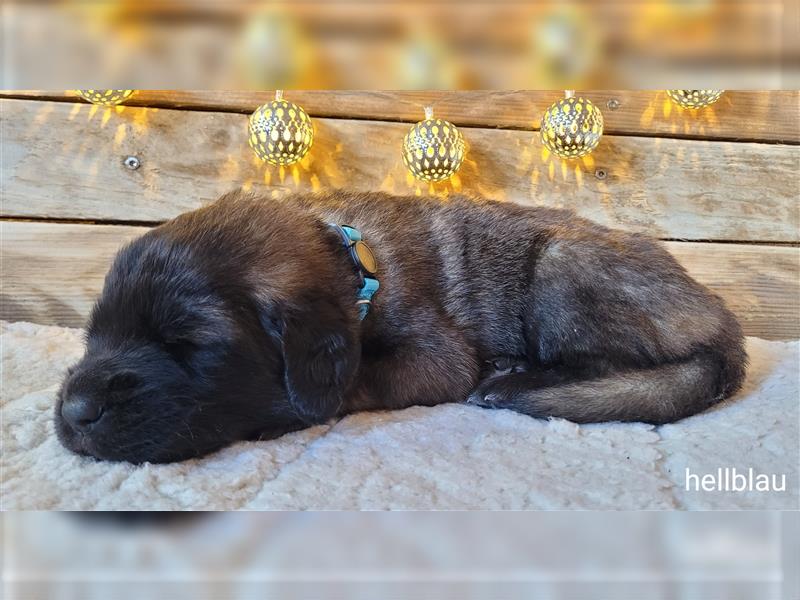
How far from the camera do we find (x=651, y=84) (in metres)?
0.59

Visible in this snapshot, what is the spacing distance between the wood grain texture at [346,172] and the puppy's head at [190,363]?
0.70m

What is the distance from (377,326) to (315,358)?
0.30 metres

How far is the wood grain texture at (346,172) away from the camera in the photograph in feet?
5.77

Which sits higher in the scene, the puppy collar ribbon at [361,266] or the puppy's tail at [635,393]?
the puppy collar ribbon at [361,266]

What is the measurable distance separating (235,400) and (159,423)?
0.13 meters

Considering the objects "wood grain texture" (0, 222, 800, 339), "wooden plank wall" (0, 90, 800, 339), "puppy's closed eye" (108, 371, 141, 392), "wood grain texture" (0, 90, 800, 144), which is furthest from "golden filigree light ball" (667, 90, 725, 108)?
"puppy's closed eye" (108, 371, 141, 392)

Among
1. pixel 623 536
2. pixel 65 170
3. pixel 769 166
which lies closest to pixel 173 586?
pixel 623 536

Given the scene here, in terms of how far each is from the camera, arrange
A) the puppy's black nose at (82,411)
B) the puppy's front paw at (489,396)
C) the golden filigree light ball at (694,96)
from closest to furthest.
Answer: the puppy's black nose at (82,411) → the golden filigree light ball at (694,96) → the puppy's front paw at (489,396)

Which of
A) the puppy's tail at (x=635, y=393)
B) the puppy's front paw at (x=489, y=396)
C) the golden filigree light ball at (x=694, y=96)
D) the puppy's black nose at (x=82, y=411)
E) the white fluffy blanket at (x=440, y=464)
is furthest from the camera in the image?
the puppy's front paw at (x=489, y=396)

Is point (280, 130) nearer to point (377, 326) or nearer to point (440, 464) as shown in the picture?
point (377, 326)

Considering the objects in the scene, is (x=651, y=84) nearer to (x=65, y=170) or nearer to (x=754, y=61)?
→ (x=754, y=61)

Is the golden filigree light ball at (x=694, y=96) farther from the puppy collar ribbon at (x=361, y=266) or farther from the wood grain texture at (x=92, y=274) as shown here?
the puppy collar ribbon at (x=361, y=266)

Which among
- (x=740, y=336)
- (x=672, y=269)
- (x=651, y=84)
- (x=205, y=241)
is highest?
(x=651, y=84)

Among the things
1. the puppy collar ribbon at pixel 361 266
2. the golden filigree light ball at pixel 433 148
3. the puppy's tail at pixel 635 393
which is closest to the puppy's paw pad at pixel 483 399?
the puppy's tail at pixel 635 393
